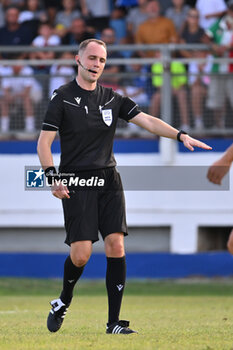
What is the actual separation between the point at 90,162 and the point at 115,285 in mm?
1099

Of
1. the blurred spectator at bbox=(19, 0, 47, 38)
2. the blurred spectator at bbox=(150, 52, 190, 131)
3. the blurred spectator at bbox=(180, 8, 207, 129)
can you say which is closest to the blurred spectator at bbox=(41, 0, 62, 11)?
the blurred spectator at bbox=(19, 0, 47, 38)

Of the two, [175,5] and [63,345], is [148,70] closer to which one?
[175,5]

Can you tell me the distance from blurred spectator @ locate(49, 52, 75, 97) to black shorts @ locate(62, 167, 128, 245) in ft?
28.6

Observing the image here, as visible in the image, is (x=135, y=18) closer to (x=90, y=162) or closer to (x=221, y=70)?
(x=221, y=70)

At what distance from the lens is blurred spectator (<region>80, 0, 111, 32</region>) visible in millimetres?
17734

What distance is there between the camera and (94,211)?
7691 mm

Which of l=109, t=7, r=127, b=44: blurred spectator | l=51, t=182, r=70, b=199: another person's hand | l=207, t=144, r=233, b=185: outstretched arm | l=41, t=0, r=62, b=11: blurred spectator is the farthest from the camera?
l=41, t=0, r=62, b=11: blurred spectator

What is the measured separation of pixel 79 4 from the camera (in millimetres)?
18484

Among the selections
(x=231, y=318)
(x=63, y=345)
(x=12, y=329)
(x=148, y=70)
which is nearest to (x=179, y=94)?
(x=148, y=70)

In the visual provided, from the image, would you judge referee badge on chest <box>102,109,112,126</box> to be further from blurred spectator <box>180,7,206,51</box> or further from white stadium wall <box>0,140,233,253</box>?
blurred spectator <box>180,7,206,51</box>

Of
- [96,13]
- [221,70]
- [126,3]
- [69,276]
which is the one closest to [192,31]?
[221,70]

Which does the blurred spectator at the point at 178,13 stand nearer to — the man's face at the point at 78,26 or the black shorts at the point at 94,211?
the man's face at the point at 78,26

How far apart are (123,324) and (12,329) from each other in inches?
50.4

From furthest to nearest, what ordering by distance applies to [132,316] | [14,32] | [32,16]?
[32,16] < [14,32] < [132,316]
